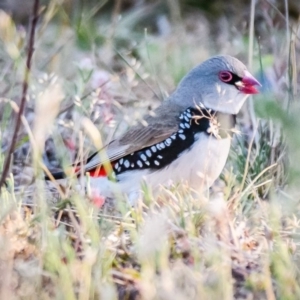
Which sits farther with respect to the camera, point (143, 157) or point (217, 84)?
point (217, 84)

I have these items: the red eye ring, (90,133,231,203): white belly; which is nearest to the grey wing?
(90,133,231,203): white belly

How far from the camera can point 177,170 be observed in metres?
3.96

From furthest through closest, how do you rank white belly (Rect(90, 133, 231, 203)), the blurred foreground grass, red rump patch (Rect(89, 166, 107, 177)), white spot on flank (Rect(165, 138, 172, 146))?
1. red rump patch (Rect(89, 166, 107, 177))
2. white spot on flank (Rect(165, 138, 172, 146))
3. white belly (Rect(90, 133, 231, 203))
4. the blurred foreground grass

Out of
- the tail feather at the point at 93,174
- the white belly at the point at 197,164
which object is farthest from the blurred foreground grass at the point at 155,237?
the white belly at the point at 197,164

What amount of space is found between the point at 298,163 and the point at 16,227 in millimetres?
1146

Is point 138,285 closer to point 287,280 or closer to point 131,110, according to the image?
point 287,280

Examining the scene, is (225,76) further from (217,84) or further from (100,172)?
(100,172)

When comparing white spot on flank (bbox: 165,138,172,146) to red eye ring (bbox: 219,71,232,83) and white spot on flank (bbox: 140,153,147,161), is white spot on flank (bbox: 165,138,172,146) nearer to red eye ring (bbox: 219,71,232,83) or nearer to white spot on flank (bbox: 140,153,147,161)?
white spot on flank (bbox: 140,153,147,161)

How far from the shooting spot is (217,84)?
165 inches

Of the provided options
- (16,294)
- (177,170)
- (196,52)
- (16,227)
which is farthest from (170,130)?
(196,52)

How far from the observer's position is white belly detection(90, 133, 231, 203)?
3.89 metres

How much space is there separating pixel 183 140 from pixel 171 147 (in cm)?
7

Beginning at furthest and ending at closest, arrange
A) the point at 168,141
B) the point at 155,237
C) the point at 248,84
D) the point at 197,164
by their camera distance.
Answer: the point at 248,84 → the point at 168,141 → the point at 197,164 → the point at 155,237

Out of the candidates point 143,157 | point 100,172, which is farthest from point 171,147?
point 100,172
